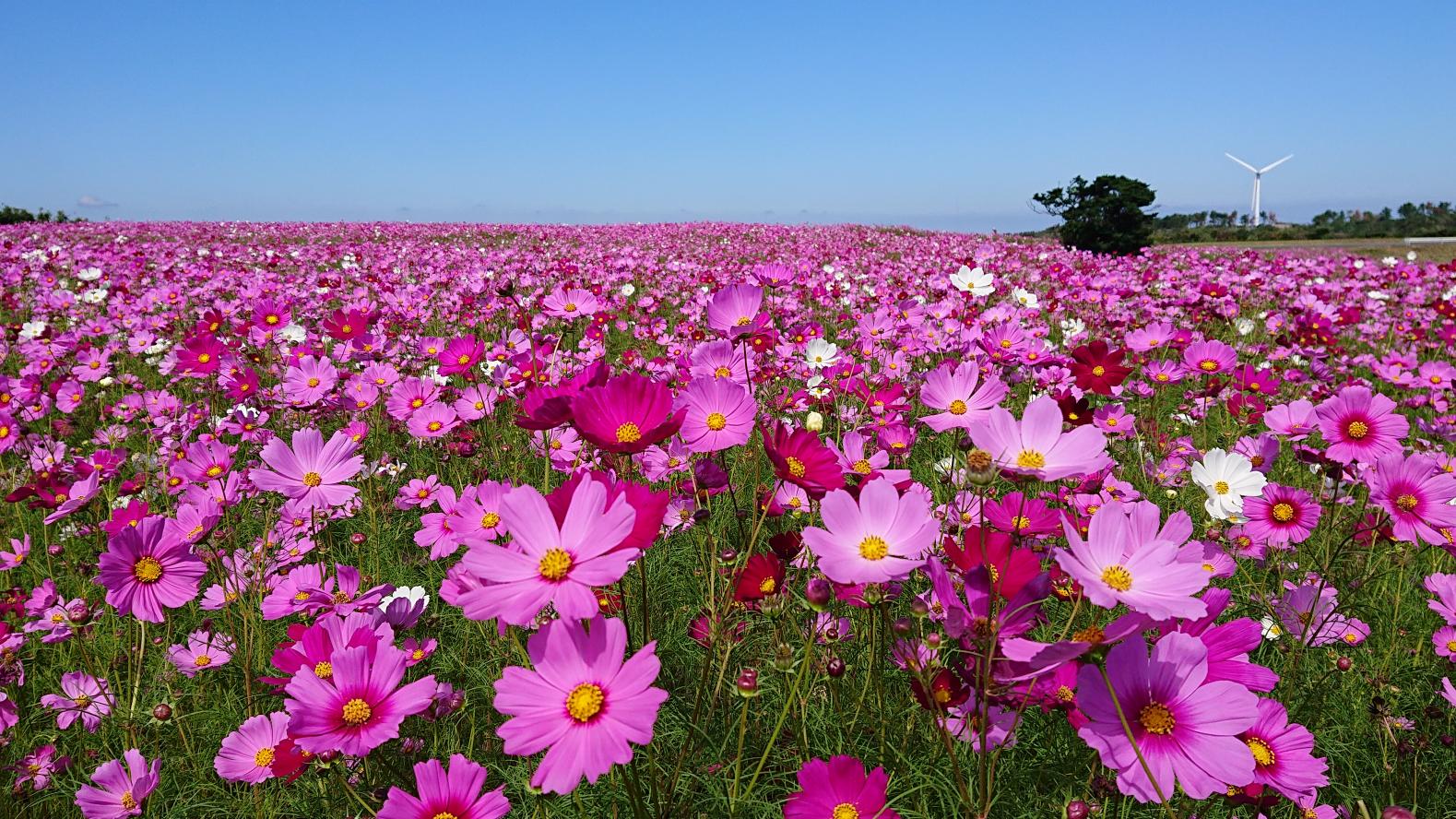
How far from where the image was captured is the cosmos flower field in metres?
0.79

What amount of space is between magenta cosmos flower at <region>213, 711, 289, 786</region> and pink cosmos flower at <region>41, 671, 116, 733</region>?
1.90 feet

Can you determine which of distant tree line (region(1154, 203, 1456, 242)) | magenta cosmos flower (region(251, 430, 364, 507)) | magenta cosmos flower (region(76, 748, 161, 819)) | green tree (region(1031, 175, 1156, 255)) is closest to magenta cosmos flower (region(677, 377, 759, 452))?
magenta cosmos flower (region(251, 430, 364, 507))

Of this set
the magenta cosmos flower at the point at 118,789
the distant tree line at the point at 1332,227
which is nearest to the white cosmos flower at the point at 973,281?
the magenta cosmos flower at the point at 118,789

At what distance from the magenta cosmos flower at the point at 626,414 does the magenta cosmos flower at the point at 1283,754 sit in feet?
2.71

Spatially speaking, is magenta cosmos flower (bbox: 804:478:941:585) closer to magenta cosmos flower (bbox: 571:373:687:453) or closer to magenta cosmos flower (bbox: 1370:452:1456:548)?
magenta cosmos flower (bbox: 571:373:687:453)

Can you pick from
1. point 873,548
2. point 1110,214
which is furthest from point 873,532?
point 1110,214

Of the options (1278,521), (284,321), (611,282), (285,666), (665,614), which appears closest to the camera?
(285,666)

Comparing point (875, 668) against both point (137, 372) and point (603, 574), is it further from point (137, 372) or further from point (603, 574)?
point (137, 372)

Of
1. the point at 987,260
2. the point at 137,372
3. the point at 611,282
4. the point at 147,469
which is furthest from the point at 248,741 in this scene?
the point at 987,260

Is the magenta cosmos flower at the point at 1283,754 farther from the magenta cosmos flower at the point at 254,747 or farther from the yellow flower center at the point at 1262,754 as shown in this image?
the magenta cosmos flower at the point at 254,747

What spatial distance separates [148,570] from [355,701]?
55cm

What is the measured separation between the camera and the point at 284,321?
11.0ft

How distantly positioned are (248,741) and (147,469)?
1.78 m

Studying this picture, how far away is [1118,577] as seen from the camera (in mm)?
849
